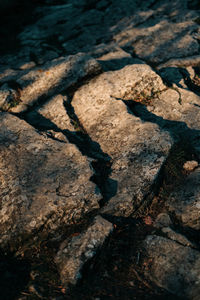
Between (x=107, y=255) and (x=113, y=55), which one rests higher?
(x=113, y=55)

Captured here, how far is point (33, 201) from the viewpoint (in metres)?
2.54

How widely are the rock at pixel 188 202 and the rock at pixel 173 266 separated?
0.32m

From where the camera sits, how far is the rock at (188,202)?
2488 millimetres

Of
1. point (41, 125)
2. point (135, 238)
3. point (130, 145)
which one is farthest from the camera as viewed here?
point (41, 125)

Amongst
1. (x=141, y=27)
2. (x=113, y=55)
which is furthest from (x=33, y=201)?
(x=141, y=27)

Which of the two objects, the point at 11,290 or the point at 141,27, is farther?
the point at 141,27

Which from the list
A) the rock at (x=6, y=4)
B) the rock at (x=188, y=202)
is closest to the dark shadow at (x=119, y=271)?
the rock at (x=188, y=202)

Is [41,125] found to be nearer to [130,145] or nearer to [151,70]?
[130,145]

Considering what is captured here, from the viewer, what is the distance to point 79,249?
2.27 m

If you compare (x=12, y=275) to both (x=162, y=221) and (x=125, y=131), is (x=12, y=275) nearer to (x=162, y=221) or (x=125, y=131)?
(x=162, y=221)

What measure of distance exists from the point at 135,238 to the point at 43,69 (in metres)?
3.45

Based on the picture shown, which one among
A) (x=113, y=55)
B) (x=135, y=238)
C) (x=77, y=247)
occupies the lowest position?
(x=135, y=238)

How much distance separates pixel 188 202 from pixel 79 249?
1253 millimetres

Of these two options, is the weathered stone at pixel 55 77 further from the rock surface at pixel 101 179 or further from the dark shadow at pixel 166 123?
the dark shadow at pixel 166 123
